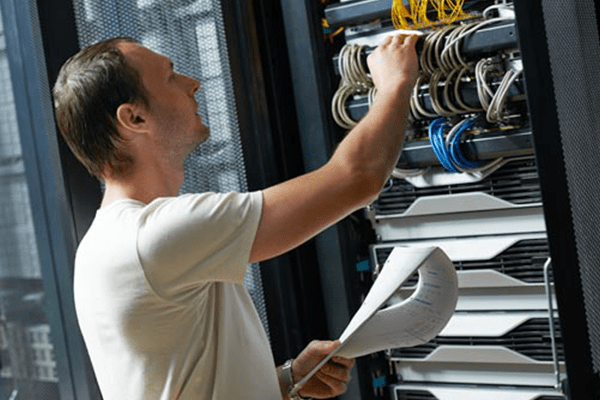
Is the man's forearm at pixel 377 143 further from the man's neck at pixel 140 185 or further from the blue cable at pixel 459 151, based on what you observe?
the blue cable at pixel 459 151

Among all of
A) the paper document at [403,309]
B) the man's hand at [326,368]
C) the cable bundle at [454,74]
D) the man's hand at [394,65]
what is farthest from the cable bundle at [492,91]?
the man's hand at [326,368]

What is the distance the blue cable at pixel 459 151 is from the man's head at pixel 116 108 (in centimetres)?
67

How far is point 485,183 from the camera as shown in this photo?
250 cm

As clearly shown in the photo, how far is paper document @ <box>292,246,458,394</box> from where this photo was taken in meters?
1.89

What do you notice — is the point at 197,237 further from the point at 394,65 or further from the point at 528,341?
the point at 528,341

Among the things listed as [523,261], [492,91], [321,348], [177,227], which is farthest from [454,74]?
[177,227]

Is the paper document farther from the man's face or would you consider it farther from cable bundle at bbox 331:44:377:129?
A: cable bundle at bbox 331:44:377:129

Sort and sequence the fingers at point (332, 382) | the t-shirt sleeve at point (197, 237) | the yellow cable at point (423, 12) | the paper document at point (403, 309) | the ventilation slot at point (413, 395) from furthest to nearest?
the ventilation slot at point (413, 395) → the yellow cable at point (423, 12) → the fingers at point (332, 382) → the paper document at point (403, 309) → the t-shirt sleeve at point (197, 237)

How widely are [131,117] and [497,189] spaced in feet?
3.04

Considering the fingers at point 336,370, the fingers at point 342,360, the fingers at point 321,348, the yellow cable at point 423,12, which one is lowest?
the fingers at point 336,370

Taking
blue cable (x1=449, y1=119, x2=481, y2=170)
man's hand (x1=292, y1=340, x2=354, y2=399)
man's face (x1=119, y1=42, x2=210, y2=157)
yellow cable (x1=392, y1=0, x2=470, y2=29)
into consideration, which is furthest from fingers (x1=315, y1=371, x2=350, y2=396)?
yellow cable (x1=392, y1=0, x2=470, y2=29)

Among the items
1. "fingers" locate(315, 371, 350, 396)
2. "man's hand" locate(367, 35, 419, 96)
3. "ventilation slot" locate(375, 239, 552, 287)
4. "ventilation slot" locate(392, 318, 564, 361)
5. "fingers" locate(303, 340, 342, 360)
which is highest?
"man's hand" locate(367, 35, 419, 96)

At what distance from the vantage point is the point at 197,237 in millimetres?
1736

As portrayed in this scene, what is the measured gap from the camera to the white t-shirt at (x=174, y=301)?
1.75 meters
